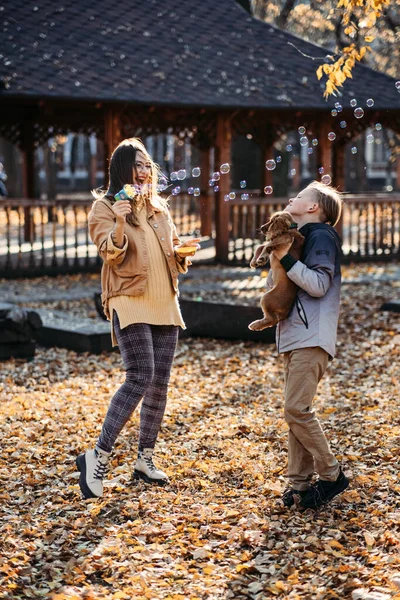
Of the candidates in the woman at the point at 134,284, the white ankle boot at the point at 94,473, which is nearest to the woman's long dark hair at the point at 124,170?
the woman at the point at 134,284

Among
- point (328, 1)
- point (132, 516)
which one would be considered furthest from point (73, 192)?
point (132, 516)

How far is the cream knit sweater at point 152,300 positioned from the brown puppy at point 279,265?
0.61m

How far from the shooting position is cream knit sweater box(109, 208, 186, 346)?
5.32 metres

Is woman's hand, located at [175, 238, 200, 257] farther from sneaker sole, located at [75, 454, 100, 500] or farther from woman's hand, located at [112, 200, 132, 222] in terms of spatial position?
sneaker sole, located at [75, 454, 100, 500]

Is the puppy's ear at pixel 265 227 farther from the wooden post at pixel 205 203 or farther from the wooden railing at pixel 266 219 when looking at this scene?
the wooden post at pixel 205 203

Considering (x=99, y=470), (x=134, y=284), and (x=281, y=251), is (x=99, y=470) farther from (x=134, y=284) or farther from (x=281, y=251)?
(x=281, y=251)

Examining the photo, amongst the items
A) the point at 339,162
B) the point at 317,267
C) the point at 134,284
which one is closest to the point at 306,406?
the point at 317,267

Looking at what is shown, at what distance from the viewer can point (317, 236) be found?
4.98m

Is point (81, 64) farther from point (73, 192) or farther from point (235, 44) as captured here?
point (73, 192)

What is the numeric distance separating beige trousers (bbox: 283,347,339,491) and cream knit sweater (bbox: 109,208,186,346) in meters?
0.76

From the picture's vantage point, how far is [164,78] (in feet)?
55.1

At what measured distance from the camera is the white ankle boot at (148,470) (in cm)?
570

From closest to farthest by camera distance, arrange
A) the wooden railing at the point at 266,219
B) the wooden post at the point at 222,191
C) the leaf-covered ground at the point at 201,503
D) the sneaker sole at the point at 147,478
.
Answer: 1. the leaf-covered ground at the point at 201,503
2. the sneaker sole at the point at 147,478
3. the wooden post at the point at 222,191
4. the wooden railing at the point at 266,219

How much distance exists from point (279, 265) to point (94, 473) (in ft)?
5.25
